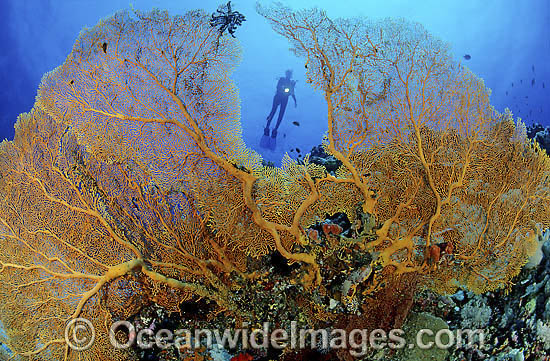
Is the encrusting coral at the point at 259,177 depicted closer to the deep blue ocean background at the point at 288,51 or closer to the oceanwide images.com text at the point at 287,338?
the oceanwide images.com text at the point at 287,338

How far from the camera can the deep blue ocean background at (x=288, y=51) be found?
33000 mm

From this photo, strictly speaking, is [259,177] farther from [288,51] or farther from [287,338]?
[288,51]

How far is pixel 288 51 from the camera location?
49.9 meters

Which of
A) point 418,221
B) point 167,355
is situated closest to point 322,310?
point 418,221

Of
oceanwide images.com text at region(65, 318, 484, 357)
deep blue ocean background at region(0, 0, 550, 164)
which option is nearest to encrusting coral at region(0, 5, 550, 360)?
→ oceanwide images.com text at region(65, 318, 484, 357)

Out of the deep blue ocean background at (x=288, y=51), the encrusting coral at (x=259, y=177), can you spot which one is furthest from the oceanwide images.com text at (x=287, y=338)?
the deep blue ocean background at (x=288, y=51)

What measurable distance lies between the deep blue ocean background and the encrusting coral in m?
23.6

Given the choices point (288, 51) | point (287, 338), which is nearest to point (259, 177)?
point (287, 338)

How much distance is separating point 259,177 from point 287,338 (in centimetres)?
206

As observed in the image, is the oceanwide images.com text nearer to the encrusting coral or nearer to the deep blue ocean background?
the encrusting coral

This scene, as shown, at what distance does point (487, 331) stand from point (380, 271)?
1.55m

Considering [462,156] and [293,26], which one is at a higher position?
[293,26]

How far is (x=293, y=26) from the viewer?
125 inches

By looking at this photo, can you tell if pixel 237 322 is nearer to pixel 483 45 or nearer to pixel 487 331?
pixel 487 331
